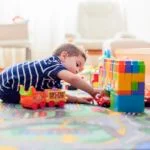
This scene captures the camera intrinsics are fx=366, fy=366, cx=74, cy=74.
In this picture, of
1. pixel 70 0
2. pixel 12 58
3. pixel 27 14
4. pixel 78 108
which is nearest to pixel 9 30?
pixel 12 58

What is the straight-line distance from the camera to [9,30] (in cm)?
288

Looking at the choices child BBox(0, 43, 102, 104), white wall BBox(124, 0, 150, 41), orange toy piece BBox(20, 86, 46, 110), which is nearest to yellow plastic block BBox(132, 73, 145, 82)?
child BBox(0, 43, 102, 104)

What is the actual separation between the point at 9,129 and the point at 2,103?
504 mm

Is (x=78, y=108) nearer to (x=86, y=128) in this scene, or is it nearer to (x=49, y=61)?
(x=49, y=61)

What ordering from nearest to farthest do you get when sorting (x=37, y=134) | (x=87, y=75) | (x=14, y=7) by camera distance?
1. (x=37, y=134)
2. (x=87, y=75)
3. (x=14, y=7)

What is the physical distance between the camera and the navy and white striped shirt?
1304mm

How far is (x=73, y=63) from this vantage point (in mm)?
1395

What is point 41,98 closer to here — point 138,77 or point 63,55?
point 63,55

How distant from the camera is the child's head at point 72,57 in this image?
1.39 metres

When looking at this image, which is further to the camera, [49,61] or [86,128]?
[49,61]

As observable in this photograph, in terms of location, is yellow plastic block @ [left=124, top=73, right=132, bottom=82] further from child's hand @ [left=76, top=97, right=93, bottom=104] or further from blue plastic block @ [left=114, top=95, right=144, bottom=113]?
child's hand @ [left=76, top=97, right=93, bottom=104]

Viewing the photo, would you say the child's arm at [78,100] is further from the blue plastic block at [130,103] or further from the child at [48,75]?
the blue plastic block at [130,103]

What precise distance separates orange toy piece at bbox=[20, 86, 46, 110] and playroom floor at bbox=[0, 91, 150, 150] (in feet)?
0.12

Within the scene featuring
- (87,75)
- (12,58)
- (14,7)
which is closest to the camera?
(87,75)
